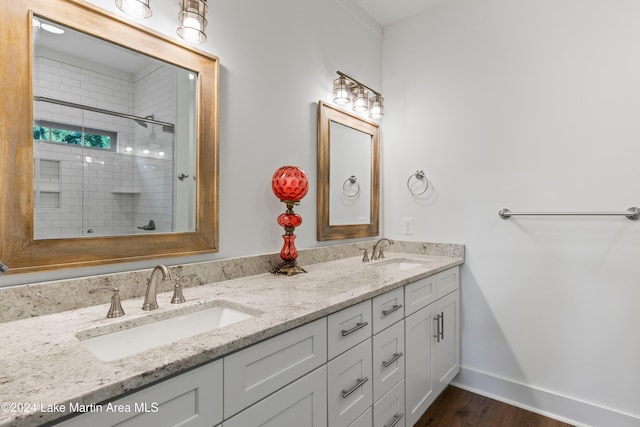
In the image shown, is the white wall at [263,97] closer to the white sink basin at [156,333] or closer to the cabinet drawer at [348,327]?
the white sink basin at [156,333]

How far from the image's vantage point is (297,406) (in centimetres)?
100

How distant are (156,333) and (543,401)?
2.11 meters

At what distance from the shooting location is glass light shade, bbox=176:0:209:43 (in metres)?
1.25

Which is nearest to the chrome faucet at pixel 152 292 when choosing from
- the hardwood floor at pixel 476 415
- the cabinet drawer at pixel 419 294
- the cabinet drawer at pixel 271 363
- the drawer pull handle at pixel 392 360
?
the cabinet drawer at pixel 271 363

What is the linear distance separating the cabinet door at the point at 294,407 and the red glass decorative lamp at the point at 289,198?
614mm

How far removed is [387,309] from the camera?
1.46 m

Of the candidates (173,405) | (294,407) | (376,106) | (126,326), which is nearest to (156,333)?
(126,326)

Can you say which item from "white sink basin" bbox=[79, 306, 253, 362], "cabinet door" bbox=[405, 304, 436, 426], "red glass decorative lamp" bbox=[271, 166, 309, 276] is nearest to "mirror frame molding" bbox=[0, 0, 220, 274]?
"white sink basin" bbox=[79, 306, 253, 362]

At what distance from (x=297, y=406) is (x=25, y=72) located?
4.18 feet

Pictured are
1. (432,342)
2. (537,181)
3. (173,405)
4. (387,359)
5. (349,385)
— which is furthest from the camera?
(537,181)

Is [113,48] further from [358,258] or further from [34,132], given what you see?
[358,258]

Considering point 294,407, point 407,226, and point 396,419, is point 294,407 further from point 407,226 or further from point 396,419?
point 407,226

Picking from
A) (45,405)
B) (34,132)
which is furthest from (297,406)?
(34,132)

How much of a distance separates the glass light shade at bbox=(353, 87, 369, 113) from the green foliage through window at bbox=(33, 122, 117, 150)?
1.50 m
